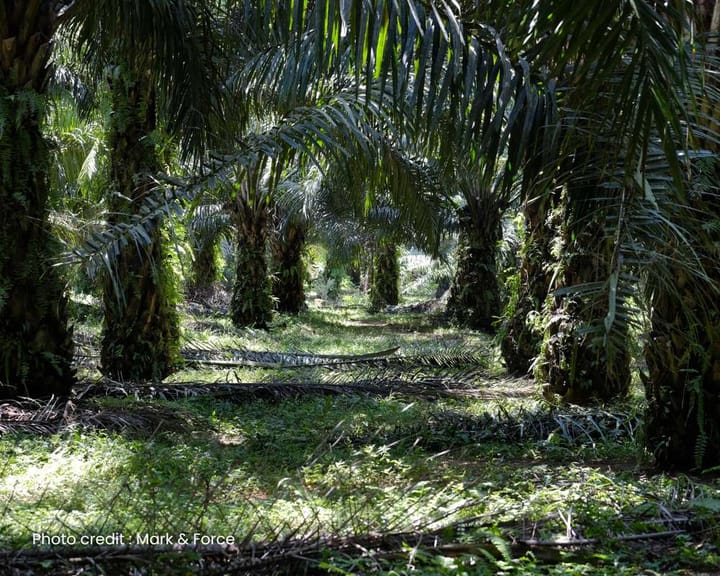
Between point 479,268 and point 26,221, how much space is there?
463 inches

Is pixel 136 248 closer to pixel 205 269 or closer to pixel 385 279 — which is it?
pixel 205 269

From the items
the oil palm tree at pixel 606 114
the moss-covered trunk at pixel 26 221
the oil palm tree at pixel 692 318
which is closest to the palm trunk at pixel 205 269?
the moss-covered trunk at pixel 26 221

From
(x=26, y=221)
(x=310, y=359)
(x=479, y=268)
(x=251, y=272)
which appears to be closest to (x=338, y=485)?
(x=26, y=221)

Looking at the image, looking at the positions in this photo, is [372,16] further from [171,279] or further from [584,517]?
[171,279]

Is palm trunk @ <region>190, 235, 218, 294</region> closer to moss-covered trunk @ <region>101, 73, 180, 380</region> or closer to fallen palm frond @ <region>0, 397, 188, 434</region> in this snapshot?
moss-covered trunk @ <region>101, 73, 180, 380</region>

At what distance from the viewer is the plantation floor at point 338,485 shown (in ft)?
8.73

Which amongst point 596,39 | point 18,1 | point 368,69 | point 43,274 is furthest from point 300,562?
point 18,1

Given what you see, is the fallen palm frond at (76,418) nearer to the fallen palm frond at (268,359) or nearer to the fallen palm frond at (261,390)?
the fallen palm frond at (261,390)

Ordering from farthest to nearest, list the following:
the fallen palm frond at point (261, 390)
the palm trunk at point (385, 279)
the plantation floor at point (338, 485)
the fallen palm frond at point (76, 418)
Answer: the palm trunk at point (385, 279) → the fallen palm frond at point (261, 390) → the fallen palm frond at point (76, 418) → the plantation floor at point (338, 485)

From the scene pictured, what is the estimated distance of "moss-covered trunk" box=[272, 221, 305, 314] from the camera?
1944 cm

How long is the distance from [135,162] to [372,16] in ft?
16.4

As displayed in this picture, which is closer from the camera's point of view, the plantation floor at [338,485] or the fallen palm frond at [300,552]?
the fallen palm frond at [300,552]

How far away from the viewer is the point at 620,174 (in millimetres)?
3799

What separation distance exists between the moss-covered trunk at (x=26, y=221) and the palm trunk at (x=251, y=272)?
981cm
